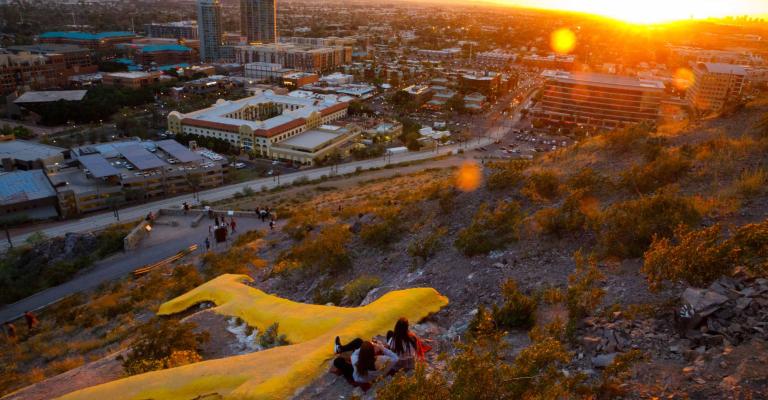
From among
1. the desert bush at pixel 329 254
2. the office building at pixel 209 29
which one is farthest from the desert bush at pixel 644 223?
the office building at pixel 209 29

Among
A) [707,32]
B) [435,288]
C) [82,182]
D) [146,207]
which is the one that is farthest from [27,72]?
[707,32]

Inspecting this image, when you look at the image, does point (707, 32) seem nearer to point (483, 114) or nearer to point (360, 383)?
point (483, 114)

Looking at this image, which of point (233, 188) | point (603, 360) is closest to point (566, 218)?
point (603, 360)

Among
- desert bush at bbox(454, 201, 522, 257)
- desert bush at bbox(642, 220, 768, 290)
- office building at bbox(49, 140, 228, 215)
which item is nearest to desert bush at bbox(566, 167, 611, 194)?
desert bush at bbox(454, 201, 522, 257)

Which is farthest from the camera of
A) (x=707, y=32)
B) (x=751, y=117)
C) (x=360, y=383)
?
(x=707, y=32)

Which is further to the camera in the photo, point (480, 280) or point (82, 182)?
point (82, 182)

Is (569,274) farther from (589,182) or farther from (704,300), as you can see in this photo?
(589,182)
